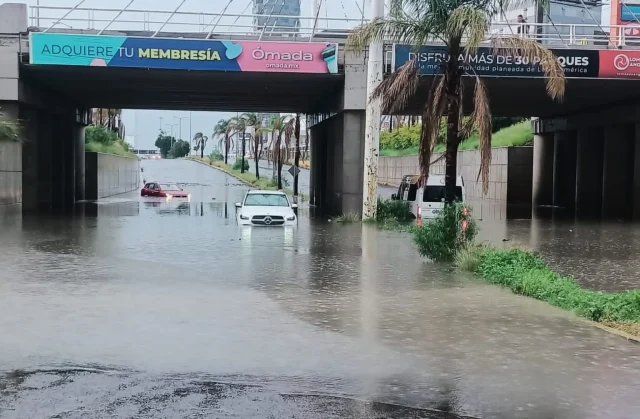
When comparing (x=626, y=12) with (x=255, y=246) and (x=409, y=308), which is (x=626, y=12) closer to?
(x=255, y=246)

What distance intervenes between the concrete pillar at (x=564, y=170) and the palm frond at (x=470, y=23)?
31.1 meters

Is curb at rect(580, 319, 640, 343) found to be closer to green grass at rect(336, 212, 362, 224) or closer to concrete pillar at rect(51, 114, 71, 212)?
green grass at rect(336, 212, 362, 224)

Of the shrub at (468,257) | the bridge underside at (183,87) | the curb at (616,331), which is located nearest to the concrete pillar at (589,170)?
the bridge underside at (183,87)

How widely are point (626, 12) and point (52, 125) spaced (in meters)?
30.1

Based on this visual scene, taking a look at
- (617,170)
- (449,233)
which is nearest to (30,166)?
(449,233)

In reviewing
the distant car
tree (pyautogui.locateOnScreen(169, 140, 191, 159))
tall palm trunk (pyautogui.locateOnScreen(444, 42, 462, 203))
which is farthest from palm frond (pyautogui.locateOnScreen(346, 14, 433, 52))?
tree (pyautogui.locateOnScreen(169, 140, 191, 159))

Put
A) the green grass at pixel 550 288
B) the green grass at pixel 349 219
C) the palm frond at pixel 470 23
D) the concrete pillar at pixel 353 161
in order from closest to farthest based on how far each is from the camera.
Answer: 1. the green grass at pixel 550 288
2. the palm frond at pixel 470 23
3. the green grass at pixel 349 219
4. the concrete pillar at pixel 353 161

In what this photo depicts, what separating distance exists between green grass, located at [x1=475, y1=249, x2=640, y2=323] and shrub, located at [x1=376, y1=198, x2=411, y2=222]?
13421mm

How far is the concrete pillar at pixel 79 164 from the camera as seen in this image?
47.3 metres

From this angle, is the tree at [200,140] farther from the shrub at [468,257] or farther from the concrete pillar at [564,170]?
the shrub at [468,257]

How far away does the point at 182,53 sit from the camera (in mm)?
27641

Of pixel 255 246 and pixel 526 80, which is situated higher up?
pixel 526 80

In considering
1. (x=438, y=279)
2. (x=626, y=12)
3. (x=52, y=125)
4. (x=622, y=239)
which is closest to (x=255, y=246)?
(x=438, y=279)

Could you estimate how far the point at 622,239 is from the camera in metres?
23.6
